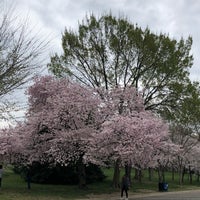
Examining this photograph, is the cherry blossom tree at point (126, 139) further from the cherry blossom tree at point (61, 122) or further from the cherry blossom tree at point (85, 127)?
the cherry blossom tree at point (61, 122)

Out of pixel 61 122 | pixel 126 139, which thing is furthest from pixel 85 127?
pixel 126 139

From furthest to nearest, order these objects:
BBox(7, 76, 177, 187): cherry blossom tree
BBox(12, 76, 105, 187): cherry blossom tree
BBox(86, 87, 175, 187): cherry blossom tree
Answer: BBox(12, 76, 105, 187): cherry blossom tree < BBox(7, 76, 177, 187): cherry blossom tree < BBox(86, 87, 175, 187): cherry blossom tree

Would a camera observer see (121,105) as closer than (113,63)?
Yes

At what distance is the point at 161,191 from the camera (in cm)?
3306

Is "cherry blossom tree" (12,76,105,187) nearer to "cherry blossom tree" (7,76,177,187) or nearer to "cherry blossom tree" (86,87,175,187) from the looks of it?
"cherry blossom tree" (7,76,177,187)

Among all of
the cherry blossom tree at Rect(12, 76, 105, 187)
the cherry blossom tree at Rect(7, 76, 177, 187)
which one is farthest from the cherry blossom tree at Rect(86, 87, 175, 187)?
the cherry blossom tree at Rect(12, 76, 105, 187)

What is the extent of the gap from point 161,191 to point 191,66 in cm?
1103

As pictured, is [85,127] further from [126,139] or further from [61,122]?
[126,139]

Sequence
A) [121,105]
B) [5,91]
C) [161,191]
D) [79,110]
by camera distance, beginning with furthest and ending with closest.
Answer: [161,191], [121,105], [79,110], [5,91]

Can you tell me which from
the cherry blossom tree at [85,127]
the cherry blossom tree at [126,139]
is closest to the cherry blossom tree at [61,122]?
the cherry blossom tree at [85,127]

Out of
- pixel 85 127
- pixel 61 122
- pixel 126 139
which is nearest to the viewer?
pixel 126 139

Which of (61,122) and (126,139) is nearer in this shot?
(126,139)

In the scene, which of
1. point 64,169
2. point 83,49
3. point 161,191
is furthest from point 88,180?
point 83,49

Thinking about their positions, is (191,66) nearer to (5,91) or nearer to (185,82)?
(185,82)
